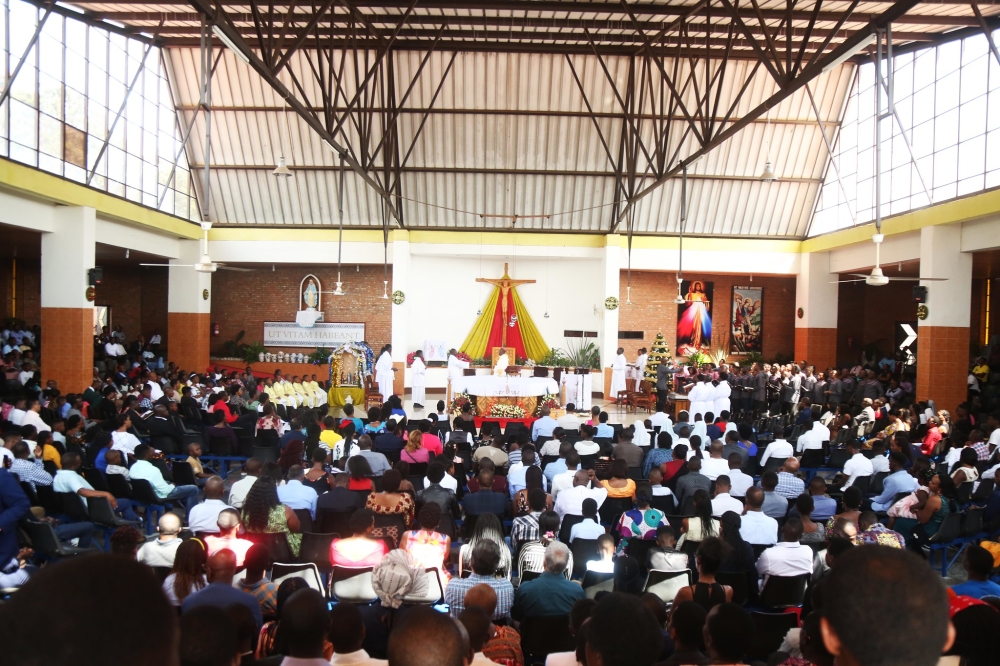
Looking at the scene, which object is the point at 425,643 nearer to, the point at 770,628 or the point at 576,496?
the point at 770,628

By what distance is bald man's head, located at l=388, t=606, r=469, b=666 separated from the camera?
2119mm

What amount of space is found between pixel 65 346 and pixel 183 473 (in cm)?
721

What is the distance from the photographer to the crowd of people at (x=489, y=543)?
1.54 meters

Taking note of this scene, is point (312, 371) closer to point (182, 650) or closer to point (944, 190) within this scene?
point (944, 190)

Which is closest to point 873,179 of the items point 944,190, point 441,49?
A: point 944,190

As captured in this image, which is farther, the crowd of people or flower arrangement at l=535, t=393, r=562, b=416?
flower arrangement at l=535, t=393, r=562, b=416

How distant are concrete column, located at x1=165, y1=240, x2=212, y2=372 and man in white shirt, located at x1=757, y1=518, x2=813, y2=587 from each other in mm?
17121

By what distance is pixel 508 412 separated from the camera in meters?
15.2

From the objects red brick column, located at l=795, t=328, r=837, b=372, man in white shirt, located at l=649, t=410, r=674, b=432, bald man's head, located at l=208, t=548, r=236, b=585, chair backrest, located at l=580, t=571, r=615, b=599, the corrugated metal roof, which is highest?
the corrugated metal roof

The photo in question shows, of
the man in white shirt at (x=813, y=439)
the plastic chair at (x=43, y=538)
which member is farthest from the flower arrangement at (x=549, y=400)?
the plastic chair at (x=43, y=538)

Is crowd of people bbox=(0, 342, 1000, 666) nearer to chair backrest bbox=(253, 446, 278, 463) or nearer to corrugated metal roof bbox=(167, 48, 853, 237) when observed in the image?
chair backrest bbox=(253, 446, 278, 463)

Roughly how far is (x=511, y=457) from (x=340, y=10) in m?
10.6

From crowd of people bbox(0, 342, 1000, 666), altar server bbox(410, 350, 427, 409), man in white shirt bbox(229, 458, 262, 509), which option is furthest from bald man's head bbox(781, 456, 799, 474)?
altar server bbox(410, 350, 427, 409)

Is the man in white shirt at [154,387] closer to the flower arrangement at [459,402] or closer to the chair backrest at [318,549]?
the flower arrangement at [459,402]
